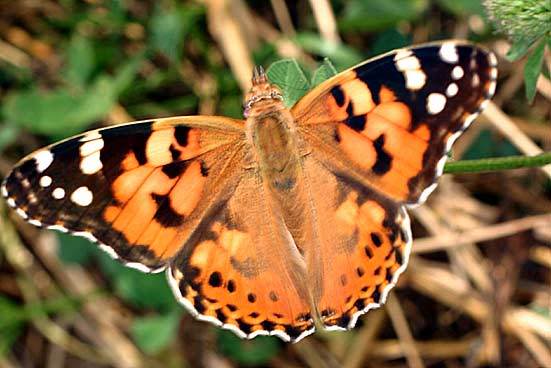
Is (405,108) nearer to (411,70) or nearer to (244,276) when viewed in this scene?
(411,70)

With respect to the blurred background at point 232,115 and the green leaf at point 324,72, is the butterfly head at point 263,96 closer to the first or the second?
the green leaf at point 324,72

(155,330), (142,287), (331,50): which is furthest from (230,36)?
(155,330)

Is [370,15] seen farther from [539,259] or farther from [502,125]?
[539,259]

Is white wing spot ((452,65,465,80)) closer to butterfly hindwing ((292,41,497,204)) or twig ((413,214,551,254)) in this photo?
butterfly hindwing ((292,41,497,204))

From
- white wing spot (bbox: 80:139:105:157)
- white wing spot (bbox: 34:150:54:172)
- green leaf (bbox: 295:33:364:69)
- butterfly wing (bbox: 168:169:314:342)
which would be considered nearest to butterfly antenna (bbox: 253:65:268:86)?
butterfly wing (bbox: 168:169:314:342)

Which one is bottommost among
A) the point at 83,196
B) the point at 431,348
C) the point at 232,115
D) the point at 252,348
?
the point at 431,348

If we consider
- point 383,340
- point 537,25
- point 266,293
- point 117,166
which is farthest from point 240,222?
point 383,340
